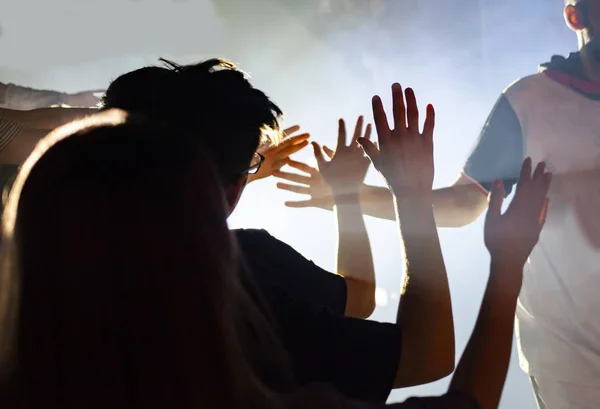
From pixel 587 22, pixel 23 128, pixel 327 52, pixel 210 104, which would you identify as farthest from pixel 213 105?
pixel 327 52

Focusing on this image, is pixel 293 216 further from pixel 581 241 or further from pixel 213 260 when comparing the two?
pixel 213 260

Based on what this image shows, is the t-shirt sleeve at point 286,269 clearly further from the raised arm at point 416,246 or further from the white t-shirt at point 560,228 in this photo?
the white t-shirt at point 560,228

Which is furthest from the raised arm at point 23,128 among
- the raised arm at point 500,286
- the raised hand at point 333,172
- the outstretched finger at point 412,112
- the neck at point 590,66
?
the neck at point 590,66

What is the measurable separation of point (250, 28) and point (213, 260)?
1.35 m

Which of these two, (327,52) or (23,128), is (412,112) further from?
(327,52)

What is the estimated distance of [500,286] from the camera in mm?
471

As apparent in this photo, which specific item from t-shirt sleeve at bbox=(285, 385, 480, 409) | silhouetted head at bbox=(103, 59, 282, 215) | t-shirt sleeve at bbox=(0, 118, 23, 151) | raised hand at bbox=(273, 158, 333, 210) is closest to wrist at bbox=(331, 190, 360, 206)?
raised hand at bbox=(273, 158, 333, 210)

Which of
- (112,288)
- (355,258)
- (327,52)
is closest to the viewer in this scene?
(112,288)

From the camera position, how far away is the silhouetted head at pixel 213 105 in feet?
1.54

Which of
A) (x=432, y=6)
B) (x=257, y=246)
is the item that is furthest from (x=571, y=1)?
(x=257, y=246)

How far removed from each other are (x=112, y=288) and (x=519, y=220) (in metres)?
0.38

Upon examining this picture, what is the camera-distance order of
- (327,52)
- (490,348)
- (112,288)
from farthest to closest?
(327,52) < (490,348) < (112,288)

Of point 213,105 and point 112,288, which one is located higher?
point 213,105

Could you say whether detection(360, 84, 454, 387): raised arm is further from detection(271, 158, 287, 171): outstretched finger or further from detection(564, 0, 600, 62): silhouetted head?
detection(564, 0, 600, 62): silhouetted head
